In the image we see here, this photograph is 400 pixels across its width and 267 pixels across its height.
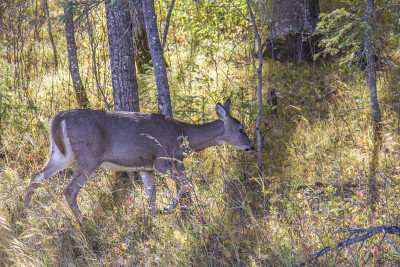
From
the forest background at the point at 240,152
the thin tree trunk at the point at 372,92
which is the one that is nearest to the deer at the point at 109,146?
the forest background at the point at 240,152

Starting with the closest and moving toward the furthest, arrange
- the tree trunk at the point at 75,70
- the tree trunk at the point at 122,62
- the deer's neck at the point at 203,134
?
the deer's neck at the point at 203,134, the tree trunk at the point at 122,62, the tree trunk at the point at 75,70

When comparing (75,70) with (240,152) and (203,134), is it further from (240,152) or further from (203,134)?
(240,152)

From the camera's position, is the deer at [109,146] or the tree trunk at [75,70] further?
the tree trunk at [75,70]

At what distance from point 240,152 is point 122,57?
2572 mm

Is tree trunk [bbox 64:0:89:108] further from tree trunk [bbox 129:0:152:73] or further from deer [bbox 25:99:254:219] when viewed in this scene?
deer [bbox 25:99:254:219]

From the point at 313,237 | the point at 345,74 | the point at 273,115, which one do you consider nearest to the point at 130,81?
the point at 273,115

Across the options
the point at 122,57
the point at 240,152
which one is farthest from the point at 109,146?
the point at 240,152

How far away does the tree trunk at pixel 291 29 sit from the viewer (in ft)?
35.7

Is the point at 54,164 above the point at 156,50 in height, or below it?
below

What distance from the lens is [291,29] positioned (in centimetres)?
1097

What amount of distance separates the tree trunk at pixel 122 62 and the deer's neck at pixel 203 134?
1.08m

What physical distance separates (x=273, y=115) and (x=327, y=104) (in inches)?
44.7

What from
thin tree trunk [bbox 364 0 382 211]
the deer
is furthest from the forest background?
the deer

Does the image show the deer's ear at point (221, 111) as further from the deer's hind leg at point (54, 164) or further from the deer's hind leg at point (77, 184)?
the deer's hind leg at point (54, 164)
